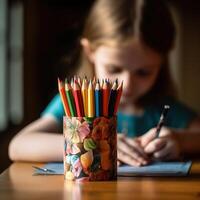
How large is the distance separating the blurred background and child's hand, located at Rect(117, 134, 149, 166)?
1817 millimetres

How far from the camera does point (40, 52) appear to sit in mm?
3457

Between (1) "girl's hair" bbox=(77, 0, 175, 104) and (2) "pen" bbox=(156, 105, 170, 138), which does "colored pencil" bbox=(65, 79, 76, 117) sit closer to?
(2) "pen" bbox=(156, 105, 170, 138)

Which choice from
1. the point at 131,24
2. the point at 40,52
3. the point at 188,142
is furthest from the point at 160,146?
the point at 40,52

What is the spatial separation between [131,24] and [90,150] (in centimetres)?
63

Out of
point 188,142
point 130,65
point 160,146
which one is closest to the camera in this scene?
point 160,146

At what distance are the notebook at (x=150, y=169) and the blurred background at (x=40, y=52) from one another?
1831 millimetres

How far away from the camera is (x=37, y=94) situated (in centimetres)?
345

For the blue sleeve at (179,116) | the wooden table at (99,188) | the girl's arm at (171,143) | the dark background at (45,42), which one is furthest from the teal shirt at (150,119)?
the dark background at (45,42)

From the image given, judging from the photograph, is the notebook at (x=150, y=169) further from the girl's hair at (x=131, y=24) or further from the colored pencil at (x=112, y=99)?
the girl's hair at (x=131, y=24)

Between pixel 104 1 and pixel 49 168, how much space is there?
2.14 feet

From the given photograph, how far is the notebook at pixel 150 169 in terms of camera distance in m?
1.00

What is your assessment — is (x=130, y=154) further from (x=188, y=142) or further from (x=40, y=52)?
(x=40, y=52)

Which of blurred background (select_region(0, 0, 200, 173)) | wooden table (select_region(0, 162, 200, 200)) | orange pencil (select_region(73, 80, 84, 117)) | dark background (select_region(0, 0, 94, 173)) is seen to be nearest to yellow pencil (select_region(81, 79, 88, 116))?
orange pencil (select_region(73, 80, 84, 117))

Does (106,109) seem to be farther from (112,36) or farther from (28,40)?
(28,40)
